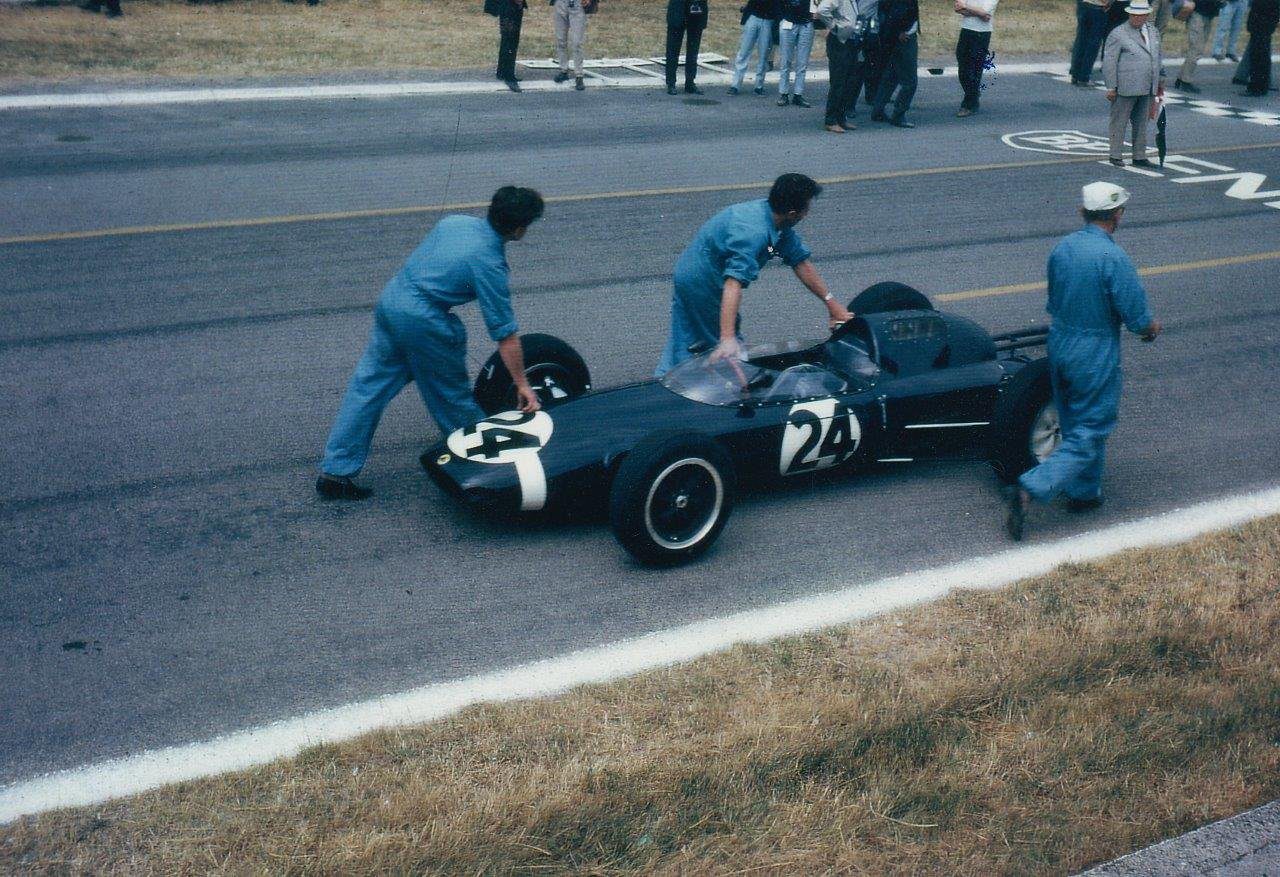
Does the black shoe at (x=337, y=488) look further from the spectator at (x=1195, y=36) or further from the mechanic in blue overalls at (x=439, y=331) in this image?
the spectator at (x=1195, y=36)

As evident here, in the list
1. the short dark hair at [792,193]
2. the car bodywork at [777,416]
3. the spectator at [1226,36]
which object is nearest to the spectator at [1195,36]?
the spectator at [1226,36]

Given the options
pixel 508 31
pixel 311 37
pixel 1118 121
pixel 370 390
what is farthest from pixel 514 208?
pixel 311 37

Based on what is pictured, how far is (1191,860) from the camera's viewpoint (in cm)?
407

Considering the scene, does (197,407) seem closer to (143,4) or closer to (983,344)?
(983,344)

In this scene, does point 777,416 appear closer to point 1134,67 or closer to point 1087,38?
point 1134,67

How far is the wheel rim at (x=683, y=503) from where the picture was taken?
5.91 m

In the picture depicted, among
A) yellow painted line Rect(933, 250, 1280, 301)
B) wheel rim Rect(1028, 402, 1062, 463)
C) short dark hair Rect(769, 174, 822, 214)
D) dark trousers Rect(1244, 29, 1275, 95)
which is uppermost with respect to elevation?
dark trousers Rect(1244, 29, 1275, 95)

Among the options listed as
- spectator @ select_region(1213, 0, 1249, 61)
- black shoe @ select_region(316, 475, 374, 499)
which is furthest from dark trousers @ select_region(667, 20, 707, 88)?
black shoe @ select_region(316, 475, 374, 499)

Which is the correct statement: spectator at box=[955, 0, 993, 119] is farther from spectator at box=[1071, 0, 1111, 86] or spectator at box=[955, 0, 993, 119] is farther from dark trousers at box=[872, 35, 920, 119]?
spectator at box=[1071, 0, 1111, 86]

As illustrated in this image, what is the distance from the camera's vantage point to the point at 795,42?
1761cm

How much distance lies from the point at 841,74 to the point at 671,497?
38.2 feet

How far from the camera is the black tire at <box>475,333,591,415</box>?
6.94m

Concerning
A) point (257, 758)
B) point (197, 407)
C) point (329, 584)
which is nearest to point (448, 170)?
point (197, 407)

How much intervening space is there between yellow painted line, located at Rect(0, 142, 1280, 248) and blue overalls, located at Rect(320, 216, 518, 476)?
562 centimetres
